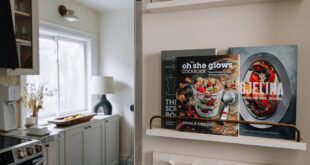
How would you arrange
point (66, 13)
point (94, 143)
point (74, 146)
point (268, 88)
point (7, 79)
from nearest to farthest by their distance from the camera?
point (268, 88) < point (7, 79) < point (74, 146) < point (66, 13) < point (94, 143)

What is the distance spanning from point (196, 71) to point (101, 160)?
2.78 metres

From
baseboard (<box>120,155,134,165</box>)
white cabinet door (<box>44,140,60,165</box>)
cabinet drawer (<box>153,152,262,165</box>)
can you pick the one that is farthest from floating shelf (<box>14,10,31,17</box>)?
baseboard (<box>120,155,134,165</box>)

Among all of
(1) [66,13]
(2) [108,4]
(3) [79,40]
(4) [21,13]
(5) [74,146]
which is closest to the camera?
(4) [21,13]

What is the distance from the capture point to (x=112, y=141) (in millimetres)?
3396

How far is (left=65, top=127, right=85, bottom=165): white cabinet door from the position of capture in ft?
8.16

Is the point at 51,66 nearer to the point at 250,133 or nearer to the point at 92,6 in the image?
the point at 92,6

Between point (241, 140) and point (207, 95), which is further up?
point (207, 95)


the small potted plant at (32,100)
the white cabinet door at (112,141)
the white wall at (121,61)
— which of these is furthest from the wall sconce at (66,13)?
the white cabinet door at (112,141)

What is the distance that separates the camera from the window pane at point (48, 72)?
2.79 metres

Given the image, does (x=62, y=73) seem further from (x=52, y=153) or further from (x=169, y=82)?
(x=169, y=82)

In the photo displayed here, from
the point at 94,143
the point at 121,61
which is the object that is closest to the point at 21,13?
the point at 121,61

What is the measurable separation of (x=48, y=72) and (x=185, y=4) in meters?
2.58

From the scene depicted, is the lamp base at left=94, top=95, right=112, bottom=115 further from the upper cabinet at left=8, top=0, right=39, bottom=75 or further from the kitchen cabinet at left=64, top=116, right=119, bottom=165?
the upper cabinet at left=8, top=0, right=39, bottom=75

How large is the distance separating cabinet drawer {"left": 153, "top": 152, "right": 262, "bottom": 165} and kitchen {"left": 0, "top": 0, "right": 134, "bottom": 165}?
3.95 feet
